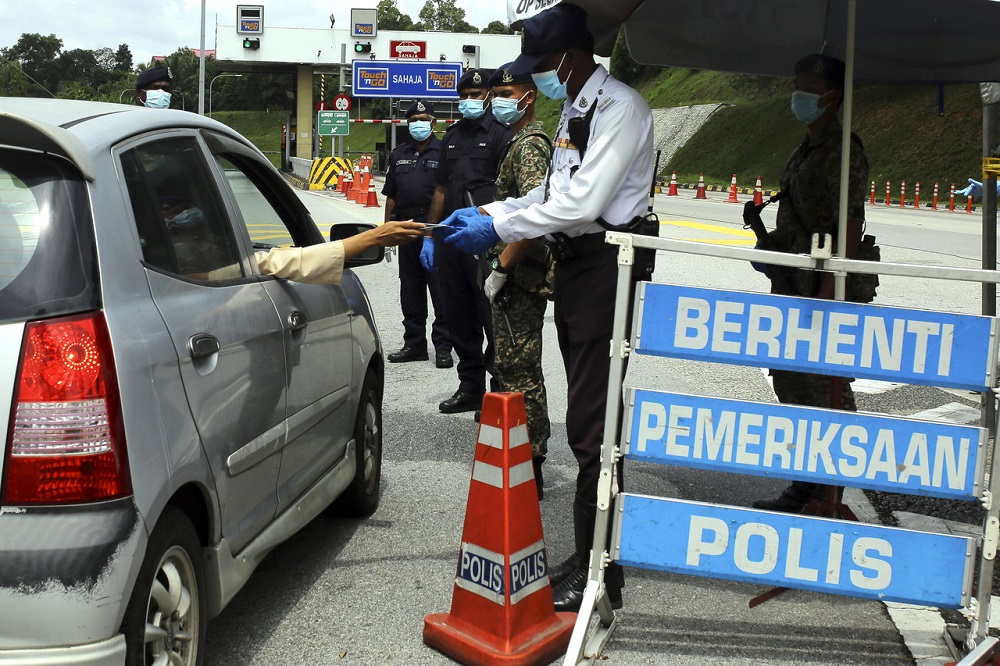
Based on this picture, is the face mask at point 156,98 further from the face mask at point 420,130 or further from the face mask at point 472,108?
the face mask at point 472,108

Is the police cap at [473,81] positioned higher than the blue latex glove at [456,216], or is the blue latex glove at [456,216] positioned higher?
the police cap at [473,81]

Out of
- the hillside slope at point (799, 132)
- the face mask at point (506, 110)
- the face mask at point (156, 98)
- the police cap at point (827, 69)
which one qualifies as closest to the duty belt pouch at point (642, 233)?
the police cap at point (827, 69)

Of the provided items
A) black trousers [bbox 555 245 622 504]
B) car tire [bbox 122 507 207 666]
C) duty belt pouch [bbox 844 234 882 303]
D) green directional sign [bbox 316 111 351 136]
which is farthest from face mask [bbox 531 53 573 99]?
green directional sign [bbox 316 111 351 136]

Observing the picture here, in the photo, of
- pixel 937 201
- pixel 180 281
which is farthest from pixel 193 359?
pixel 937 201

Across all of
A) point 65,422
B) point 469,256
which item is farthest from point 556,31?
point 469,256

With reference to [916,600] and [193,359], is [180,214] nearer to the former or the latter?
[193,359]

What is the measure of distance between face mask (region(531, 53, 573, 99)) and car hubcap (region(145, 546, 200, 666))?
2316mm

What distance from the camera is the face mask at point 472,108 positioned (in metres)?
7.67

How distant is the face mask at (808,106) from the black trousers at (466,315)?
2765 millimetres

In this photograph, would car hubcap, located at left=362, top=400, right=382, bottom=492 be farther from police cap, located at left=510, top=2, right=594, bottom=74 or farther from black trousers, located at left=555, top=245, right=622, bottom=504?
police cap, located at left=510, top=2, right=594, bottom=74

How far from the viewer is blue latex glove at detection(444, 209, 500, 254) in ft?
14.2

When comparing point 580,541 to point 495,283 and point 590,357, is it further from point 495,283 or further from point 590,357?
point 495,283

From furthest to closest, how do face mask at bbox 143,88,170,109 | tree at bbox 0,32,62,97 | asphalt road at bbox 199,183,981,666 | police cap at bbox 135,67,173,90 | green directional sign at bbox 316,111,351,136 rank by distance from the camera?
tree at bbox 0,32,62,97 < green directional sign at bbox 316,111,351,136 < police cap at bbox 135,67,173,90 < face mask at bbox 143,88,170,109 < asphalt road at bbox 199,183,981,666

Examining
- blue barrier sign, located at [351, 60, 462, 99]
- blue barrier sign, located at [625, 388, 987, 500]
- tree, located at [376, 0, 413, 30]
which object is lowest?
blue barrier sign, located at [625, 388, 987, 500]
